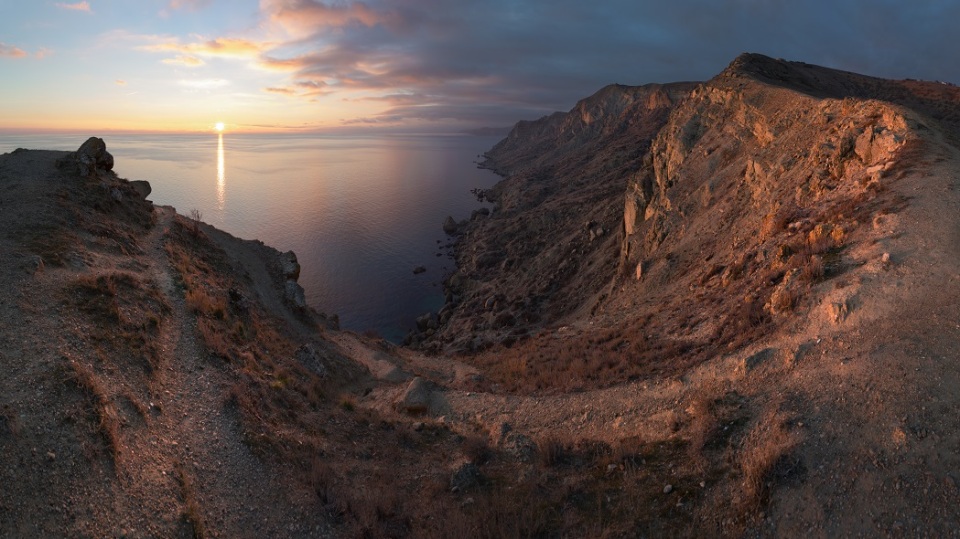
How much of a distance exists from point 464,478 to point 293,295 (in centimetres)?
2449

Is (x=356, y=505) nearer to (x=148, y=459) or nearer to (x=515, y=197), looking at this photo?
(x=148, y=459)

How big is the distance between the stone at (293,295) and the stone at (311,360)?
864 cm

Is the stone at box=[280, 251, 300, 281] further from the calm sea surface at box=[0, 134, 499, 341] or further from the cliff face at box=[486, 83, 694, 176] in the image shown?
the cliff face at box=[486, 83, 694, 176]

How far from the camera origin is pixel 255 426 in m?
12.8

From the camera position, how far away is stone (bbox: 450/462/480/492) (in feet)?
37.1

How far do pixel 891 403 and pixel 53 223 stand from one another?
29.7m

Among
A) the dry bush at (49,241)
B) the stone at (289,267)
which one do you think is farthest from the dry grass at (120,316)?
the stone at (289,267)

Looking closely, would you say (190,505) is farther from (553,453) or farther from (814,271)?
(814,271)

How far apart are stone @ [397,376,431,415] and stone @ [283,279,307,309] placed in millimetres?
14957

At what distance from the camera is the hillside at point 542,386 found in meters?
8.41

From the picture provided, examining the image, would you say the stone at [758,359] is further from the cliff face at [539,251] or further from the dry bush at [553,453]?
the cliff face at [539,251]

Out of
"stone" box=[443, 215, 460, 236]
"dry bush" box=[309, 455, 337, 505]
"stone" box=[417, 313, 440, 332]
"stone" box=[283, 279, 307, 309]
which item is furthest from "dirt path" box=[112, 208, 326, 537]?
"stone" box=[443, 215, 460, 236]

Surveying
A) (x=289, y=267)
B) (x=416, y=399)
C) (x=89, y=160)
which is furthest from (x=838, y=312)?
(x=89, y=160)

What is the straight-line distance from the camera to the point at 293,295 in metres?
32.0
